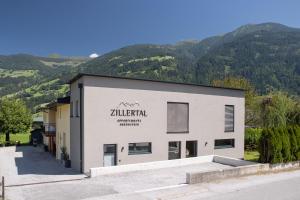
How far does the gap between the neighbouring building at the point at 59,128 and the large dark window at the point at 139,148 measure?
215 inches

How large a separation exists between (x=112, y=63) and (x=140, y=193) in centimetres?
18156

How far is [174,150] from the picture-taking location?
2695cm

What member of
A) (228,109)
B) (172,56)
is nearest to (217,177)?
(228,109)

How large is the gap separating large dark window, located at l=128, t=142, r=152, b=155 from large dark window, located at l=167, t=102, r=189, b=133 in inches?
89.6

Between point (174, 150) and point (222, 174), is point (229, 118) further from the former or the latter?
point (222, 174)

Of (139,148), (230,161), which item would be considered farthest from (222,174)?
(139,148)

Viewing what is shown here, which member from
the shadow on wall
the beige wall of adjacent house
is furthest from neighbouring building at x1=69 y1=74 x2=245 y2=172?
the beige wall of adjacent house

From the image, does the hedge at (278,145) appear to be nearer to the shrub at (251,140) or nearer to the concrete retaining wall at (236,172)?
the concrete retaining wall at (236,172)

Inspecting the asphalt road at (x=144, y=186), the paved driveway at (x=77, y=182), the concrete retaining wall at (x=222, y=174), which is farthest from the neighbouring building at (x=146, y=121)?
the concrete retaining wall at (x=222, y=174)

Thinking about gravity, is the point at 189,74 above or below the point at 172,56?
below

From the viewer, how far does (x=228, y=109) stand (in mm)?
30297

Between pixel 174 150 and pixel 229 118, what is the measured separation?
6.78 metres

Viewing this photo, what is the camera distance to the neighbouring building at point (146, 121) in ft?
73.5

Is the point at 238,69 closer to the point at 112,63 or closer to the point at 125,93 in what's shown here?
the point at 112,63
